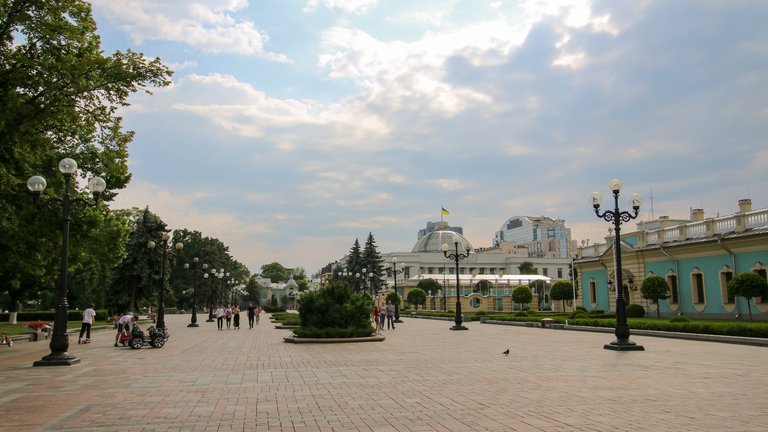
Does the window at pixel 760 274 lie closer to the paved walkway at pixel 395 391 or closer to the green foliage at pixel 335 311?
the paved walkway at pixel 395 391

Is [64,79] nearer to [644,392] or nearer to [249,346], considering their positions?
[249,346]

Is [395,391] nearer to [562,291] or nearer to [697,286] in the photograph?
[697,286]

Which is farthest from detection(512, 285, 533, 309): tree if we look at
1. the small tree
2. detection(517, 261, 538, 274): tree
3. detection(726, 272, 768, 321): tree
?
detection(517, 261, 538, 274): tree

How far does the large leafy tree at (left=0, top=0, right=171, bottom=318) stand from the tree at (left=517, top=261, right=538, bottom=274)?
9922 centimetres

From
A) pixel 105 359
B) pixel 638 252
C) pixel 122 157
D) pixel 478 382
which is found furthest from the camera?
pixel 638 252

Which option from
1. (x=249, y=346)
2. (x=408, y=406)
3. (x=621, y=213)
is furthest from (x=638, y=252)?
(x=408, y=406)

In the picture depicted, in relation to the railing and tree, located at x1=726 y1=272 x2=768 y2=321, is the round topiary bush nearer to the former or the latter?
the railing

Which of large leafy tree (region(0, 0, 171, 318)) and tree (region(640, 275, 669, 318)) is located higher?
large leafy tree (region(0, 0, 171, 318))

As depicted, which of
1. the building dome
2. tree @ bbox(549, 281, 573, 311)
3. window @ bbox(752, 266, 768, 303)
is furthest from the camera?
the building dome

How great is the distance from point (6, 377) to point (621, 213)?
1847 centimetres

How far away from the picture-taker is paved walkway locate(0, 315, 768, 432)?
26.4 feet

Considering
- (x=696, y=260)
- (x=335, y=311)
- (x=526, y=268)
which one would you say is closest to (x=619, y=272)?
(x=335, y=311)

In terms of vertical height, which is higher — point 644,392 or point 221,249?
point 221,249

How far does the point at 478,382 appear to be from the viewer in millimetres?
11688
